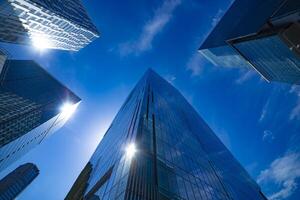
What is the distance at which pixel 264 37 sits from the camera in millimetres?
54906

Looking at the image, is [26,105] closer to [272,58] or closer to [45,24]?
[45,24]

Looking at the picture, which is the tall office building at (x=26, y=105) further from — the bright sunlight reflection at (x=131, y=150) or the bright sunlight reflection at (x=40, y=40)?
the bright sunlight reflection at (x=131, y=150)

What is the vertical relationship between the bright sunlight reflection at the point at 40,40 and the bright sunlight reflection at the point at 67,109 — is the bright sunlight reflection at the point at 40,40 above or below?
below

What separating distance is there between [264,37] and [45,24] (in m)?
63.5

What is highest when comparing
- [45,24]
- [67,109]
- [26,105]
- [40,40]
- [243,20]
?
[67,109]

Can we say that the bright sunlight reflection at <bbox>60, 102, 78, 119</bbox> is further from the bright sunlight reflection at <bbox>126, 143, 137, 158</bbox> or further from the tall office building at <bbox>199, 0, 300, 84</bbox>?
the bright sunlight reflection at <bbox>126, 143, 137, 158</bbox>

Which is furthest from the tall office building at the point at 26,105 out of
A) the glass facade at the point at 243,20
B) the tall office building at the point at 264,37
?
the tall office building at the point at 264,37

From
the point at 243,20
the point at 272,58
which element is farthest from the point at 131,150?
the point at 243,20

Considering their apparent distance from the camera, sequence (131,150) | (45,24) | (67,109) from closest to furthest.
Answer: (131,150) → (45,24) → (67,109)

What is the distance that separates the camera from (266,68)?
73000mm

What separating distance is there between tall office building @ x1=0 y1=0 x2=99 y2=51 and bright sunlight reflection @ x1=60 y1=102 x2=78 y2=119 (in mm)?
43290

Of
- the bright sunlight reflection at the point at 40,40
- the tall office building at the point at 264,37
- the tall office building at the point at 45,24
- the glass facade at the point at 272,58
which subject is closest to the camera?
the tall office building at the point at 264,37

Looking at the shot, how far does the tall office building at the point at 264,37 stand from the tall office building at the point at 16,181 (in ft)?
515

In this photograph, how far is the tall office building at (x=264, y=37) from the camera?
158ft
